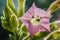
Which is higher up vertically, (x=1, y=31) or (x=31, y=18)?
(x=31, y=18)

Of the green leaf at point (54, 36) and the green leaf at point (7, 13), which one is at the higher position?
the green leaf at point (7, 13)

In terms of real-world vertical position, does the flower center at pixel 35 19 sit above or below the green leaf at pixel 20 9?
below

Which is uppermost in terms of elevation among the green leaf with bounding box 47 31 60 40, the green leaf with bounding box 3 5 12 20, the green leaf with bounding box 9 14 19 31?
the green leaf with bounding box 3 5 12 20

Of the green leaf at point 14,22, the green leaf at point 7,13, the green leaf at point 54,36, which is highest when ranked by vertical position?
the green leaf at point 7,13

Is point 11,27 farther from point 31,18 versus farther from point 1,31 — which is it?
point 1,31

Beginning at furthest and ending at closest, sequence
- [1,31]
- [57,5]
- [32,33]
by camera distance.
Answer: [1,31] < [57,5] < [32,33]

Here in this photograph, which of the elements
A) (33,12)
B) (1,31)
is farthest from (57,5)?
(1,31)

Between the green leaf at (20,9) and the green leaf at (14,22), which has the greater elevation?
the green leaf at (20,9)

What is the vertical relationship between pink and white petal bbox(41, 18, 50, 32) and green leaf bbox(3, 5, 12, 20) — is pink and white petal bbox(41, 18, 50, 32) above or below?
below

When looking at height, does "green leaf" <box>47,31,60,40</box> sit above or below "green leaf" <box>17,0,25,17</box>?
below
